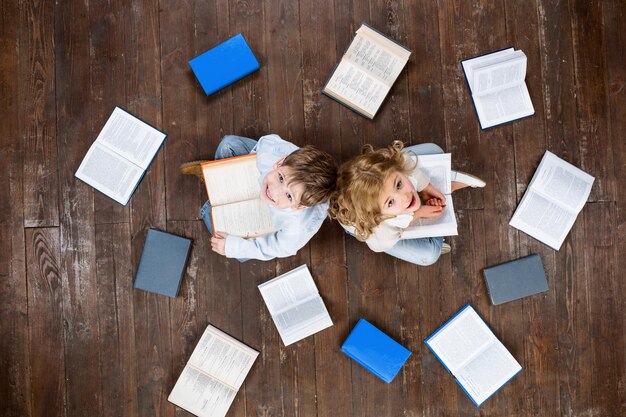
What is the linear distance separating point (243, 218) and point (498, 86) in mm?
1190

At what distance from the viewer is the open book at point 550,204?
2062mm

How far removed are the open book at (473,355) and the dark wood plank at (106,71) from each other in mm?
1404

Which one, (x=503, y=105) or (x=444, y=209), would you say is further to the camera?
(x=503, y=105)

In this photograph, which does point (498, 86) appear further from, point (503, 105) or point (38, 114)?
point (38, 114)

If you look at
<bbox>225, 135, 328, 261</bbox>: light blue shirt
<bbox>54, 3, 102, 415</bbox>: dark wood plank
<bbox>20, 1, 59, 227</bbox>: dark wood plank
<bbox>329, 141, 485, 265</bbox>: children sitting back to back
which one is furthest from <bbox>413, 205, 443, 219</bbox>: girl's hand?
<bbox>20, 1, 59, 227</bbox>: dark wood plank

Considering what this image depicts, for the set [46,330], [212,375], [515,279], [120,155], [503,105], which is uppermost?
[503,105]

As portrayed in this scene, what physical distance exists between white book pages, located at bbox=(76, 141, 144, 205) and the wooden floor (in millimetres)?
44

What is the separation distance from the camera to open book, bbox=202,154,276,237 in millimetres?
1881

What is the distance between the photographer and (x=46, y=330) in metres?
2.03

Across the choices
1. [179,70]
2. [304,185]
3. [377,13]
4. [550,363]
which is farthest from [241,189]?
[550,363]

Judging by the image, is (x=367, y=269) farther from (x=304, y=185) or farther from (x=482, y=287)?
(x=304, y=185)

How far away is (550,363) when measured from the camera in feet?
6.80

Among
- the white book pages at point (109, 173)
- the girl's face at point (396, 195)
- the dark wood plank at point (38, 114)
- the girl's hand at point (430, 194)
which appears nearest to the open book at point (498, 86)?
the girl's hand at point (430, 194)

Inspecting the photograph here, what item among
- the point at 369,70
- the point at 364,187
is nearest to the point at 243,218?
the point at 364,187
